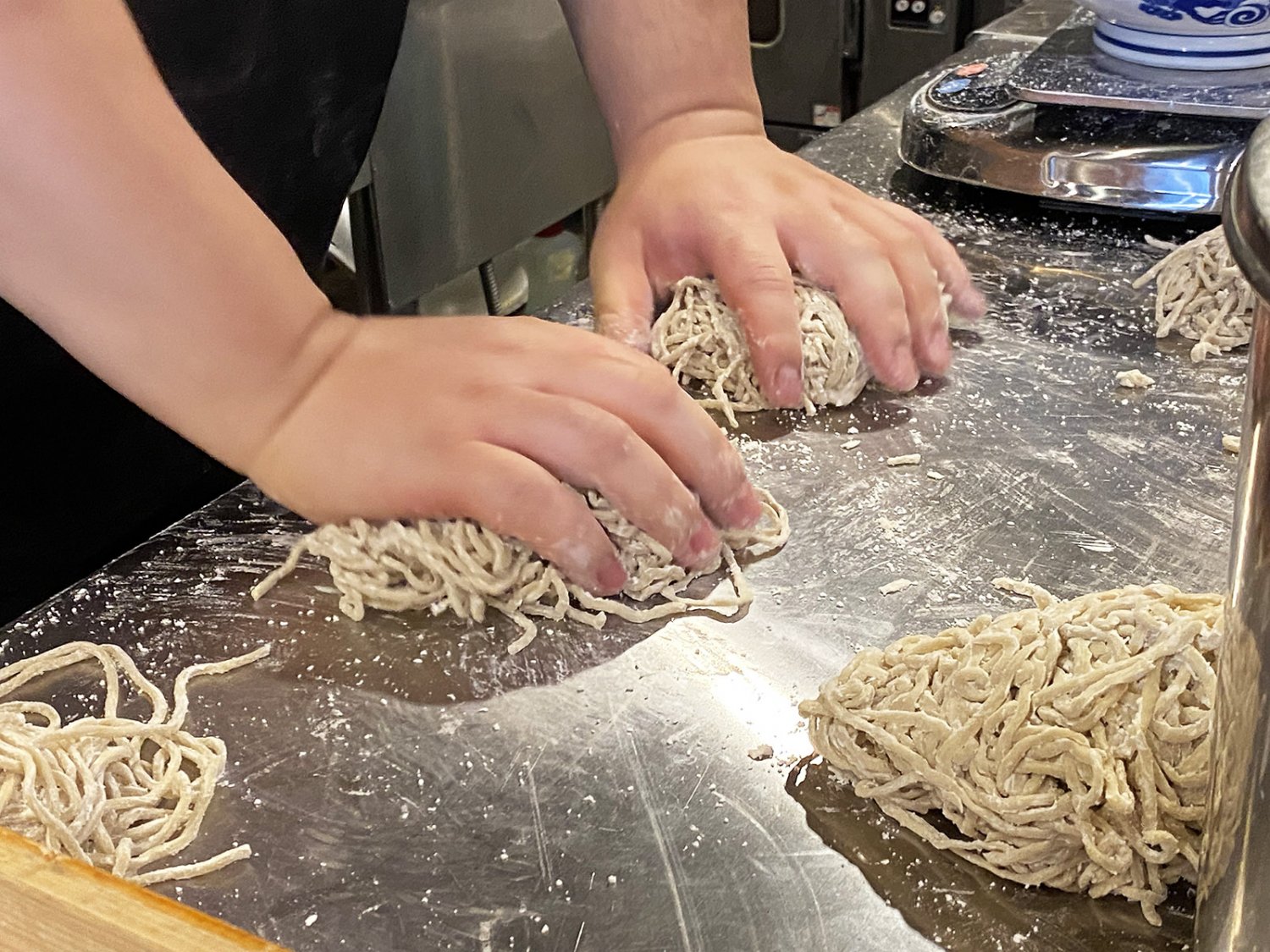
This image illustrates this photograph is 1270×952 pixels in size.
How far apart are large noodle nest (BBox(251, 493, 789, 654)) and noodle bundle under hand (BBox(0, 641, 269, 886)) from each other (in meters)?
0.13

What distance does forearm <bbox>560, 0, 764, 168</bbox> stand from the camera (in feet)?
4.07

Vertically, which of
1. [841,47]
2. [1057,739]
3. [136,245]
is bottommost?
[841,47]

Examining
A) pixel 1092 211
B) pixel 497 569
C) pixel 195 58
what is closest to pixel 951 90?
pixel 1092 211

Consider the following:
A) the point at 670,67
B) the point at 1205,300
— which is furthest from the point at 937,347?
the point at 670,67

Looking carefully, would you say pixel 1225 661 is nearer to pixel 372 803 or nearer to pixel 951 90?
pixel 372 803

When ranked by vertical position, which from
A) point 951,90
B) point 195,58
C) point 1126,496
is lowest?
point 1126,496

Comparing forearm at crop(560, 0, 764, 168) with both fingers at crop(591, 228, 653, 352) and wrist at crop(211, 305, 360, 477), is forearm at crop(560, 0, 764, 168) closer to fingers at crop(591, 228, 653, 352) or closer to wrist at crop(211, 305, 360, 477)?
fingers at crop(591, 228, 653, 352)

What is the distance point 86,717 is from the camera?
77 centimetres

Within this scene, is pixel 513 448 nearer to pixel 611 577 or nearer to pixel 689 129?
pixel 611 577

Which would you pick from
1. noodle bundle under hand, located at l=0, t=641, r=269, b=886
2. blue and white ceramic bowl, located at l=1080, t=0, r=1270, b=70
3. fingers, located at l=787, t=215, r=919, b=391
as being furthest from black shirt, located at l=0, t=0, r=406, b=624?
blue and white ceramic bowl, located at l=1080, t=0, r=1270, b=70

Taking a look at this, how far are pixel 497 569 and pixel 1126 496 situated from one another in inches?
17.8

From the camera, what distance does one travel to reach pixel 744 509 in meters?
0.90

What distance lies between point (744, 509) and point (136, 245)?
1.37 ft

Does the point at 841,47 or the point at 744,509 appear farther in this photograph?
the point at 841,47
